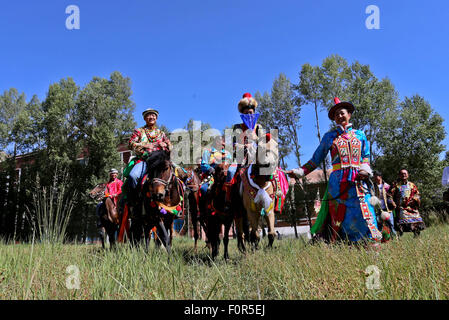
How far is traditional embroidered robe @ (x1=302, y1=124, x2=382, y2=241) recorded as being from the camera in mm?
3838

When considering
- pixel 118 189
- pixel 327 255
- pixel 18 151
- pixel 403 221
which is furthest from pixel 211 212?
pixel 18 151

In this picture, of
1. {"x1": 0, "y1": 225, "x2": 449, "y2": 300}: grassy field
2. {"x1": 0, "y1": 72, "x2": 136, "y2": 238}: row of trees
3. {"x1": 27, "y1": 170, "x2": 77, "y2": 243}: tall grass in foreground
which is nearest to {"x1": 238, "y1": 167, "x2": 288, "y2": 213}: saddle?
{"x1": 0, "y1": 225, "x2": 449, "y2": 300}: grassy field

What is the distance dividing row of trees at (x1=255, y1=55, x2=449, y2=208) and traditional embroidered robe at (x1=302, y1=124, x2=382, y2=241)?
17.0 m

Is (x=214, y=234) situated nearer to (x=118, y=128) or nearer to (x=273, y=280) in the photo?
(x=273, y=280)

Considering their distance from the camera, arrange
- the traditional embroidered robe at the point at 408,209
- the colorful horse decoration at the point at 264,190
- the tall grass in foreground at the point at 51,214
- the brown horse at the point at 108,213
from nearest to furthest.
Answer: the tall grass in foreground at the point at 51,214 → the colorful horse decoration at the point at 264,190 → the traditional embroidered robe at the point at 408,209 → the brown horse at the point at 108,213

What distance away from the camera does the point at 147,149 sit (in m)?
5.68

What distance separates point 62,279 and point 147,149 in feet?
10.2

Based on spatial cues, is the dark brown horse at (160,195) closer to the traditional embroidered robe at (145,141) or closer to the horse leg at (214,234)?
the traditional embroidered robe at (145,141)

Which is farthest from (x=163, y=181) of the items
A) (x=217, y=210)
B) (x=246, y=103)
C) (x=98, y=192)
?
(x=98, y=192)

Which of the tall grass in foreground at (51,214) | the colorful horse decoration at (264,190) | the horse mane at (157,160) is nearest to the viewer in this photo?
the tall grass in foreground at (51,214)

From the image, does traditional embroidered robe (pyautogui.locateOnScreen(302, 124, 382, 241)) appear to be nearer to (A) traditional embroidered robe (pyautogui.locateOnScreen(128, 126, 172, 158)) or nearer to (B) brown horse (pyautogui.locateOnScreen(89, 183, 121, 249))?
(A) traditional embroidered robe (pyautogui.locateOnScreen(128, 126, 172, 158))

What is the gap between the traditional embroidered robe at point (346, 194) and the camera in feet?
12.6


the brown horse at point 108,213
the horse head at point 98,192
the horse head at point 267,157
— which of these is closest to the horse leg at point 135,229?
the horse head at point 267,157

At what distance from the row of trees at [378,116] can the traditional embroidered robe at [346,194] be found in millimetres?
16986
